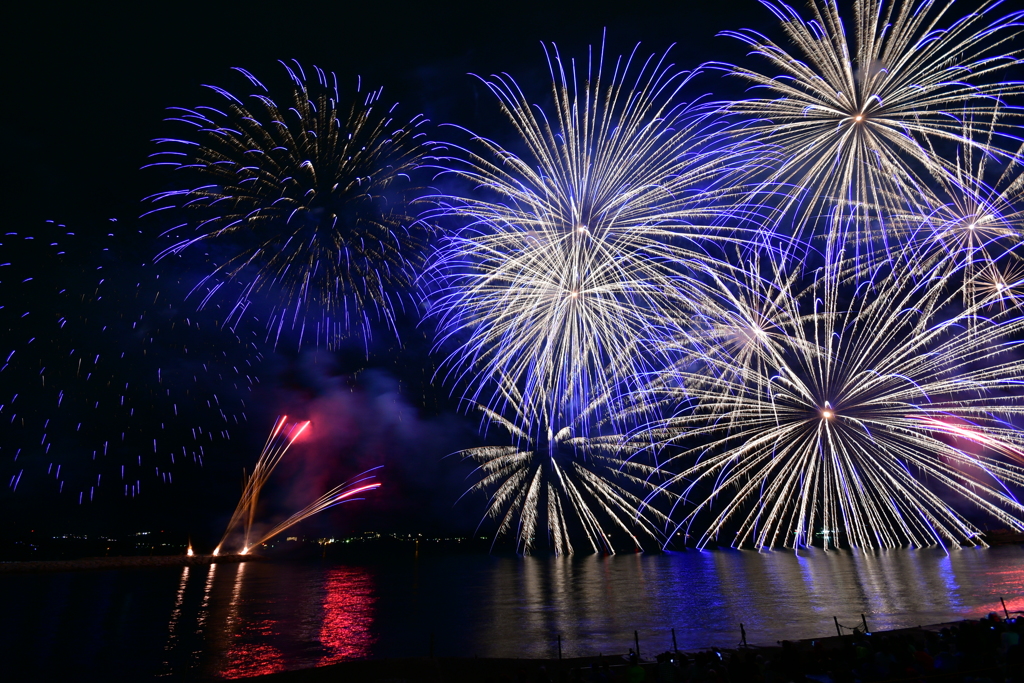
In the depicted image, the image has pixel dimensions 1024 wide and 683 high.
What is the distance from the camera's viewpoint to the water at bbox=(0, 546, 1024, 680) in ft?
114

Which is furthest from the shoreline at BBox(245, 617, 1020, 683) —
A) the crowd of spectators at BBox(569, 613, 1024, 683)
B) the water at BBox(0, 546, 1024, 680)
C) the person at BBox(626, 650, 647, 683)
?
the water at BBox(0, 546, 1024, 680)

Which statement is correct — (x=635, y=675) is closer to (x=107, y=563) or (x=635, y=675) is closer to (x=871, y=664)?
(x=871, y=664)

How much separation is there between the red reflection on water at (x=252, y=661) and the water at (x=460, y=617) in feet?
0.57

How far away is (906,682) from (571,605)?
152 feet

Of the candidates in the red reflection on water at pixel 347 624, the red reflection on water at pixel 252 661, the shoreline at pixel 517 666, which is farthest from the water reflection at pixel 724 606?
the red reflection on water at pixel 252 661

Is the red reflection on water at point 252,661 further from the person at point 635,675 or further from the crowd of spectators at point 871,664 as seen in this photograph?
the crowd of spectators at point 871,664

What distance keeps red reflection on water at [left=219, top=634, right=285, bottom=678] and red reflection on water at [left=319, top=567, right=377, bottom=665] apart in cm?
282

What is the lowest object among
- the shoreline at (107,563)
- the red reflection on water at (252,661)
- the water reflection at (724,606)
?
the red reflection on water at (252,661)

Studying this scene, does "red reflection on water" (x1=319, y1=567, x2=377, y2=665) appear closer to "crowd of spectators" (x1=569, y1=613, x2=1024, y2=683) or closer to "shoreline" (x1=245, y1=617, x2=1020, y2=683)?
"shoreline" (x1=245, y1=617, x2=1020, y2=683)

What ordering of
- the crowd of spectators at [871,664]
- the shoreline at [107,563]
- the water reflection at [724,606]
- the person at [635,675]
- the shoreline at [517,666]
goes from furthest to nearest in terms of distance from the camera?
the shoreline at [107,563]
the water reflection at [724,606]
the shoreline at [517,666]
the person at [635,675]
the crowd of spectators at [871,664]

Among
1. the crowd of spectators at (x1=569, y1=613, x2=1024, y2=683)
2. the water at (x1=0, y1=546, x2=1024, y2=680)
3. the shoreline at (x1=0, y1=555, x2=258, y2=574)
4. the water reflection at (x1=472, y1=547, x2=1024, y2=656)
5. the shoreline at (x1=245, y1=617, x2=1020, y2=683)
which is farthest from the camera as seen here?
the shoreline at (x1=0, y1=555, x2=258, y2=574)

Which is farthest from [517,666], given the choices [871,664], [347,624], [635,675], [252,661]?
[347,624]

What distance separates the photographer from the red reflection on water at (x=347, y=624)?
1397 inches

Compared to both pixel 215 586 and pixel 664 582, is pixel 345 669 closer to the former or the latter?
pixel 664 582
